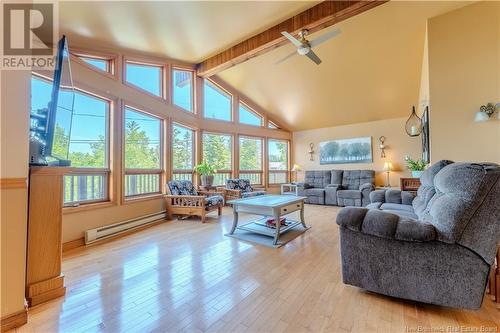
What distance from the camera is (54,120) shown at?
200 centimetres

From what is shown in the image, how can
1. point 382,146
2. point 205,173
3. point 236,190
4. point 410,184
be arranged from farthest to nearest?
point 382,146 → point 236,190 → point 205,173 → point 410,184

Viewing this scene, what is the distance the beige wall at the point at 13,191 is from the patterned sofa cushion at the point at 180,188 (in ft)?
9.87

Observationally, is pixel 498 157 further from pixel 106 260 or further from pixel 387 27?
pixel 106 260

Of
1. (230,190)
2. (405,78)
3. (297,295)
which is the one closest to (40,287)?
(297,295)

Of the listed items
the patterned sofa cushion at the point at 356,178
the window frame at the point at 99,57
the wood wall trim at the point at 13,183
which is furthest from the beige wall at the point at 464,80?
the window frame at the point at 99,57

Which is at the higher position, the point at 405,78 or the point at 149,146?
the point at 405,78

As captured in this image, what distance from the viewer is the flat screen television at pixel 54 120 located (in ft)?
6.32

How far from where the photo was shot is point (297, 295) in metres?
1.86

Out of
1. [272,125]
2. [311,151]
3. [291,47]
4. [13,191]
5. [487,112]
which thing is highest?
[291,47]

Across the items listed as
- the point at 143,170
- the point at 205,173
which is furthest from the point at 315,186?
the point at 143,170

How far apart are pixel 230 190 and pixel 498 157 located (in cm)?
478

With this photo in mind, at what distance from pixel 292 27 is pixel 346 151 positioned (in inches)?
171

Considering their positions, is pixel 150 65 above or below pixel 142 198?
above

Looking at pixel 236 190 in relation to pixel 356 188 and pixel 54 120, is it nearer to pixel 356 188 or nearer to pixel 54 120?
pixel 356 188
